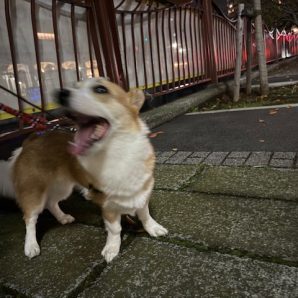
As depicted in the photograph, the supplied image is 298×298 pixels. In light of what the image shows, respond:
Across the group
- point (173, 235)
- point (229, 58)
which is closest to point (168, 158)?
point (173, 235)

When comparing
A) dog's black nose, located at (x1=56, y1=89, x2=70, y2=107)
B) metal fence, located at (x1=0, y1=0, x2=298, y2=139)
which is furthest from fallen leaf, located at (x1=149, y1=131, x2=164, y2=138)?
dog's black nose, located at (x1=56, y1=89, x2=70, y2=107)

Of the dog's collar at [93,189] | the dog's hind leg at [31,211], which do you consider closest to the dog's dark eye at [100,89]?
the dog's collar at [93,189]

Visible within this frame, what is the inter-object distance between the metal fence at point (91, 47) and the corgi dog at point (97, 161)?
1.75ft

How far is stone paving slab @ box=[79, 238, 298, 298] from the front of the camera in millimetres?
1339

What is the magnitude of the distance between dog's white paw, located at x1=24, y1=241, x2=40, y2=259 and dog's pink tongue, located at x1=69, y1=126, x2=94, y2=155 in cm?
66

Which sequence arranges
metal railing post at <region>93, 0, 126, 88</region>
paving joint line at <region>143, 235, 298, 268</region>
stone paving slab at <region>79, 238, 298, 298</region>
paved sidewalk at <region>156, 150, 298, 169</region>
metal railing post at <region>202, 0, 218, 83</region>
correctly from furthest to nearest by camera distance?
metal railing post at <region>202, 0, 218, 83</region>, metal railing post at <region>93, 0, 126, 88</region>, paved sidewalk at <region>156, 150, 298, 169</region>, paving joint line at <region>143, 235, 298, 268</region>, stone paving slab at <region>79, 238, 298, 298</region>

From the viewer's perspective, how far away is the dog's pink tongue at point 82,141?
1.50m

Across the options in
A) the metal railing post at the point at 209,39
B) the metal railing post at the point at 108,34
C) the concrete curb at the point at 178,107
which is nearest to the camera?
the metal railing post at the point at 108,34

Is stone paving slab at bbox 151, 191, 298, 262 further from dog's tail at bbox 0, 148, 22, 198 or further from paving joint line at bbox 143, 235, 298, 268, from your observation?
dog's tail at bbox 0, 148, 22, 198

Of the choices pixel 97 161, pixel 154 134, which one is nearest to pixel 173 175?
pixel 97 161

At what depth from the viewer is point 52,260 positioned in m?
1.72

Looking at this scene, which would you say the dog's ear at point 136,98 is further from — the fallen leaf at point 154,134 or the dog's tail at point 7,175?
the fallen leaf at point 154,134

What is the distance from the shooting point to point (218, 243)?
5.48 ft

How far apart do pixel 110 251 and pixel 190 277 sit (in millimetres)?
460
